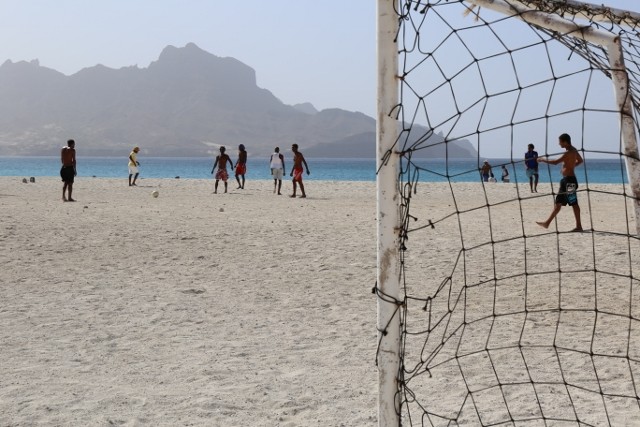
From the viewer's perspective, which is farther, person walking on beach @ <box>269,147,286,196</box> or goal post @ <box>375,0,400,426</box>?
person walking on beach @ <box>269,147,286,196</box>

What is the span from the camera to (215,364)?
547cm

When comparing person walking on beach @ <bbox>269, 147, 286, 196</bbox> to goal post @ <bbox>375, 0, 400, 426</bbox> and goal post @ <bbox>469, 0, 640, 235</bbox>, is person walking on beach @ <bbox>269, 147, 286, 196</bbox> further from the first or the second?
goal post @ <bbox>375, 0, 400, 426</bbox>

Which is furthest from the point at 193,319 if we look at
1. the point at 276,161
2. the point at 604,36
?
→ the point at 276,161

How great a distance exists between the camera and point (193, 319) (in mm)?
6805

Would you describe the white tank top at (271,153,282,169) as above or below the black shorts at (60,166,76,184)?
above

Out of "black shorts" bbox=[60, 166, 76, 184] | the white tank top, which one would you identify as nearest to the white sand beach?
"black shorts" bbox=[60, 166, 76, 184]

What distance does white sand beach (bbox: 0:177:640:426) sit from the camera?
15.4 ft

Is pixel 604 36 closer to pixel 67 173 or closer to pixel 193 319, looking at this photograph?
pixel 193 319

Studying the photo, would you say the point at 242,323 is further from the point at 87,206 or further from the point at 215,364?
the point at 87,206

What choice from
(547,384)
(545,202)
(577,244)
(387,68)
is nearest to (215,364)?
(547,384)

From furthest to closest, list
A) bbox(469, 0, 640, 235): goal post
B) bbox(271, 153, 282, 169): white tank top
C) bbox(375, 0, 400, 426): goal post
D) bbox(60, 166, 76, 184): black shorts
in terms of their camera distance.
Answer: bbox(271, 153, 282, 169): white tank top → bbox(60, 166, 76, 184): black shorts → bbox(469, 0, 640, 235): goal post → bbox(375, 0, 400, 426): goal post

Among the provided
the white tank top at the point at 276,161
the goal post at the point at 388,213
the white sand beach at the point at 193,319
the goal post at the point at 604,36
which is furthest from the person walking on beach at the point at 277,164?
the goal post at the point at 388,213

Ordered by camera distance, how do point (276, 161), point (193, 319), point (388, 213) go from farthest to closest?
point (276, 161) < point (193, 319) < point (388, 213)

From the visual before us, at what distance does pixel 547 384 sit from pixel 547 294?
286 centimetres
